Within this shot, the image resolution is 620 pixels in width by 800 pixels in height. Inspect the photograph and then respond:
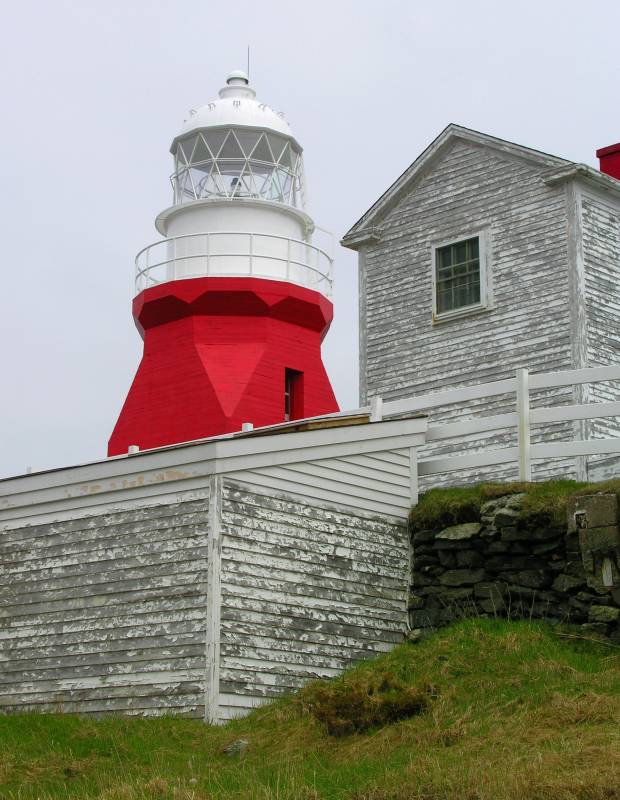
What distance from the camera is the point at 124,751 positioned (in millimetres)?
10750

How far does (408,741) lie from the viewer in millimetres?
10148

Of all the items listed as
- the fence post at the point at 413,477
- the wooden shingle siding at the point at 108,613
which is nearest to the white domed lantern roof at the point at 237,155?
the fence post at the point at 413,477

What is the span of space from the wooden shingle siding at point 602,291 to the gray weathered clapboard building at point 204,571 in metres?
3.71

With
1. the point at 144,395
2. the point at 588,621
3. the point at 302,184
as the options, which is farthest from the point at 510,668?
the point at 302,184

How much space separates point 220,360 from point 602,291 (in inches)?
319

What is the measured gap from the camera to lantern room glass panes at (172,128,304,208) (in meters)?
24.9

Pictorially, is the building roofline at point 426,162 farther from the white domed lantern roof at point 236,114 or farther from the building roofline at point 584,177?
the white domed lantern roof at point 236,114

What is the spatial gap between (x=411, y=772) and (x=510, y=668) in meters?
2.63

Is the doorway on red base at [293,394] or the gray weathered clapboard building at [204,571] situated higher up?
the doorway on red base at [293,394]

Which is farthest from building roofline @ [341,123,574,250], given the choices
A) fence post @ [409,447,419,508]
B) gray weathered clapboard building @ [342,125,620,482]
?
fence post @ [409,447,419,508]

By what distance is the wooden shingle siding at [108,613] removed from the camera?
39.7 feet

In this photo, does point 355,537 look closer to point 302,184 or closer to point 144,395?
point 144,395

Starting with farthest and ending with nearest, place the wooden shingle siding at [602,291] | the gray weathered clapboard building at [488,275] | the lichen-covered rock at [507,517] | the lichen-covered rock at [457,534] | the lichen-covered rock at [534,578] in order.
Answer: the gray weathered clapboard building at [488,275] → the wooden shingle siding at [602,291] → the lichen-covered rock at [457,534] → the lichen-covered rock at [507,517] → the lichen-covered rock at [534,578]

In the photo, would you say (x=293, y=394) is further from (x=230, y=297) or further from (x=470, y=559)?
(x=470, y=559)
